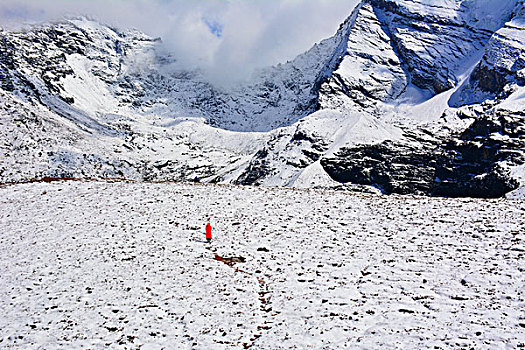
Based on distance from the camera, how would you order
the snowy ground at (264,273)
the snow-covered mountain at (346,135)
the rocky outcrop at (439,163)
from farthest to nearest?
the snow-covered mountain at (346,135) < the rocky outcrop at (439,163) < the snowy ground at (264,273)

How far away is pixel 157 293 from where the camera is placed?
16891 mm

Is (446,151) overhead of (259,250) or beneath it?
overhead

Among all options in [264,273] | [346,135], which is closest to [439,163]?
[346,135]

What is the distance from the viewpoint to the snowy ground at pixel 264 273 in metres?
13.6

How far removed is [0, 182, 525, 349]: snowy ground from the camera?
13.6 metres

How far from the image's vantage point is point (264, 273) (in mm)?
18672

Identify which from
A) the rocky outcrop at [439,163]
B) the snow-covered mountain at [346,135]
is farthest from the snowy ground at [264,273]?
the rocky outcrop at [439,163]

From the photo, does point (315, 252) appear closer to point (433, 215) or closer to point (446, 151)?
point (433, 215)

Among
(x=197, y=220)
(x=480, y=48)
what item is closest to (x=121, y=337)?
(x=197, y=220)

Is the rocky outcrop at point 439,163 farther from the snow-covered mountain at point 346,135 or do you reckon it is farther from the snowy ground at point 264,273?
the snowy ground at point 264,273

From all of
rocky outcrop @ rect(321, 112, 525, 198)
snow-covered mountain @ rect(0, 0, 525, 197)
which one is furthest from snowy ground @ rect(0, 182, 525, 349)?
rocky outcrop @ rect(321, 112, 525, 198)

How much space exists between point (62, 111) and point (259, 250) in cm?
15979

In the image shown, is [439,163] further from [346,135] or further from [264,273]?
[264,273]

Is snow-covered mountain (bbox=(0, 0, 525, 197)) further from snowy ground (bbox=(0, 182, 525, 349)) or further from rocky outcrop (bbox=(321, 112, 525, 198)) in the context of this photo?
snowy ground (bbox=(0, 182, 525, 349))
